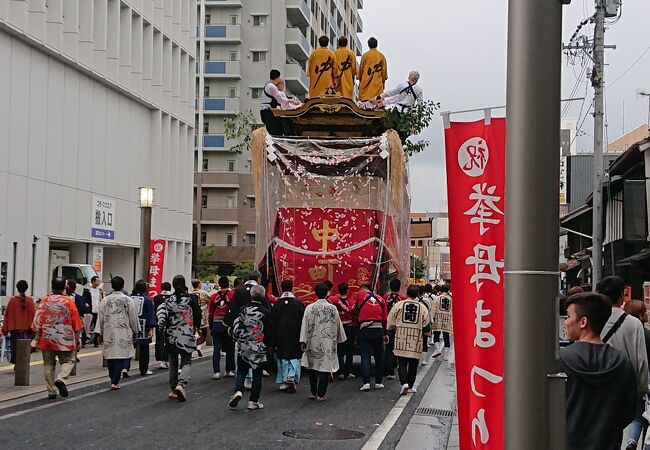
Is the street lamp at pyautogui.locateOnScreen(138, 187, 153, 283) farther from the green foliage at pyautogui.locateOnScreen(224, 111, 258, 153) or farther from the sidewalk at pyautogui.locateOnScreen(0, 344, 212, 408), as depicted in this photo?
the green foliage at pyautogui.locateOnScreen(224, 111, 258, 153)

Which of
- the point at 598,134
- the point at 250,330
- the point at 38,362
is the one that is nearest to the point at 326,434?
the point at 250,330

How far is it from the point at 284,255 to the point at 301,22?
5740 cm

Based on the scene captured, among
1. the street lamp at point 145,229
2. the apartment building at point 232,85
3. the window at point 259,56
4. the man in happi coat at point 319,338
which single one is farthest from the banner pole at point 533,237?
the window at point 259,56

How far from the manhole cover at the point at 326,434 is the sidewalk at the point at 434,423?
1.95 feet

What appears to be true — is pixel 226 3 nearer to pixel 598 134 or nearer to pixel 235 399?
pixel 598 134

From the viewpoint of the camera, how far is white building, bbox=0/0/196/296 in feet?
93.8

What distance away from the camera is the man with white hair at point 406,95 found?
17.9 meters

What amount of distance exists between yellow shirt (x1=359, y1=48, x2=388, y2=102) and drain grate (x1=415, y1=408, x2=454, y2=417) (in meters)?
7.32

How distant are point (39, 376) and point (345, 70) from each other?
8271mm

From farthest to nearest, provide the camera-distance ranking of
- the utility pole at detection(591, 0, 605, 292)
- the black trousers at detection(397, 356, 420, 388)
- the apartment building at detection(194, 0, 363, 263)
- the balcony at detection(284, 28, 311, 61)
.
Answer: the balcony at detection(284, 28, 311, 61), the apartment building at detection(194, 0, 363, 263), the utility pole at detection(591, 0, 605, 292), the black trousers at detection(397, 356, 420, 388)

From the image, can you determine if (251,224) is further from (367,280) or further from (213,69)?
(367,280)

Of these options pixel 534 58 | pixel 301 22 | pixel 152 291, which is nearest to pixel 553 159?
pixel 534 58

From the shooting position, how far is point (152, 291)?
2369 cm

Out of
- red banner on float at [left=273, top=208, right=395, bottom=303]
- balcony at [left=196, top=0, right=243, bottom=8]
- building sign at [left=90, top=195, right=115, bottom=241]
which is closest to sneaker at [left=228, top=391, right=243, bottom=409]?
red banner on float at [left=273, top=208, right=395, bottom=303]
